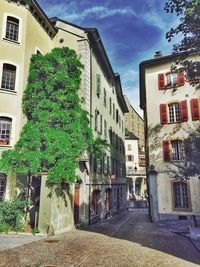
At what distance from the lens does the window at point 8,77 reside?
48.5ft

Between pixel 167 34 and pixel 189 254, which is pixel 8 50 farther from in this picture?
pixel 189 254

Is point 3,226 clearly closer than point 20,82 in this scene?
Yes

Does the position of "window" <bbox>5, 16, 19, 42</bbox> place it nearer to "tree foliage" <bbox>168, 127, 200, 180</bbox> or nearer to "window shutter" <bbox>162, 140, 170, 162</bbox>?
"window shutter" <bbox>162, 140, 170, 162</bbox>

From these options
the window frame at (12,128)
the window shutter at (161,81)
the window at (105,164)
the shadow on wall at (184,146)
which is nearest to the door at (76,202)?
the window frame at (12,128)

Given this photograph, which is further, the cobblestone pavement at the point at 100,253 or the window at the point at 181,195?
the window at the point at 181,195

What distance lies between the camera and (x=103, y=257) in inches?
340

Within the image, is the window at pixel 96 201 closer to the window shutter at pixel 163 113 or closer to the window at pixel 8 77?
the window shutter at pixel 163 113

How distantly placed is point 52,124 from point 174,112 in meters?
10.6

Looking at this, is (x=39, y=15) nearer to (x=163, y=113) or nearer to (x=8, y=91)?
(x=8, y=91)

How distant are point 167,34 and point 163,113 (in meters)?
10.2

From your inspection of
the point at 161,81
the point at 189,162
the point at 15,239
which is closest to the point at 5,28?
the point at 15,239

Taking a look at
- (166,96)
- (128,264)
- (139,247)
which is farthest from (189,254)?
(166,96)

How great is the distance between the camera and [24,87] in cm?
1521

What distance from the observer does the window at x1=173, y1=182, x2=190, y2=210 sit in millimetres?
17839
